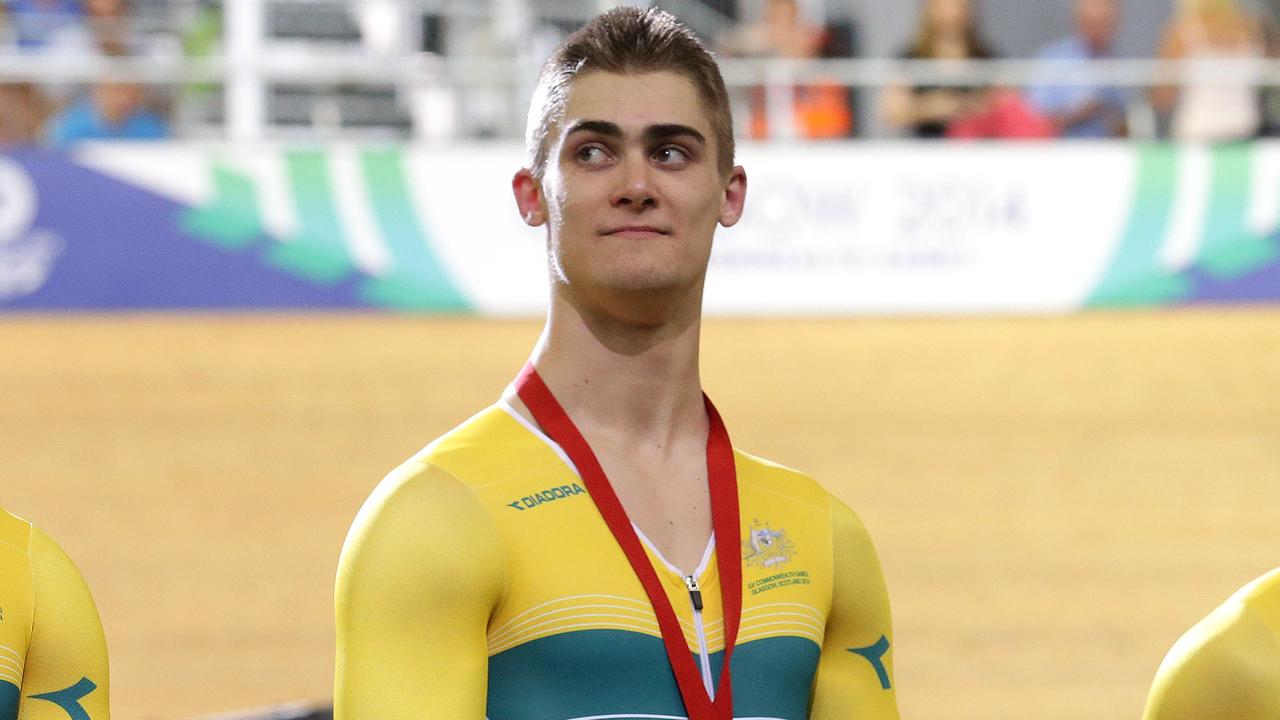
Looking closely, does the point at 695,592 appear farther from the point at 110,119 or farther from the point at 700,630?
the point at 110,119

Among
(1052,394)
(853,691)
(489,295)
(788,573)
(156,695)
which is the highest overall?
(788,573)

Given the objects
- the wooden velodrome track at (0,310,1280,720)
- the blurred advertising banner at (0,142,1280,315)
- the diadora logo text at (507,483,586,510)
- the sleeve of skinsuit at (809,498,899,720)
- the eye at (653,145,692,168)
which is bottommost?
the wooden velodrome track at (0,310,1280,720)

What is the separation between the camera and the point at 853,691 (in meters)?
2.50

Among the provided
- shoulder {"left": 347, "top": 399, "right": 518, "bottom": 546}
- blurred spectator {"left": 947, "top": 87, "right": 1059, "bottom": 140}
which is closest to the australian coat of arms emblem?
shoulder {"left": 347, "top": 399, "right": 518, "bottom": 546}

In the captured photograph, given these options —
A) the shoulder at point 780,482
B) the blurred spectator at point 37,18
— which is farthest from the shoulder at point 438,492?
the blurred spectator at point 37,18

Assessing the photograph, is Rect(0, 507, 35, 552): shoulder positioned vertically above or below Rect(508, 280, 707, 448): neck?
below

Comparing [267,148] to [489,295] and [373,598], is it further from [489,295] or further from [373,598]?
[373,598]

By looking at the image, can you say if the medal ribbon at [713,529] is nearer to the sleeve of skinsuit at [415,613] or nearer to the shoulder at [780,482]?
the shoulder at [780,482]

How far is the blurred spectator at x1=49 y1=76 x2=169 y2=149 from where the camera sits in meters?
8.20

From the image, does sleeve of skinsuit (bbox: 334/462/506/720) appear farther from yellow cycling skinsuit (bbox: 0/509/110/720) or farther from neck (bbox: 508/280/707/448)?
yellow cycling skinsuit (bbox: 0/509/110/720)

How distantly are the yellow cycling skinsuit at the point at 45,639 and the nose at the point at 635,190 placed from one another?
990 millimetres

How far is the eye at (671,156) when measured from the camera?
2.42 metres

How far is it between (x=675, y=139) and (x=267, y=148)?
5.93 meters

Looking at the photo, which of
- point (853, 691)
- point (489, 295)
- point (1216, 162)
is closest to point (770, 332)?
point (489, 295)
